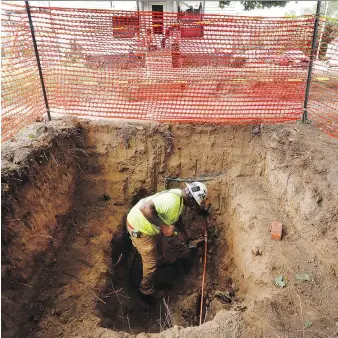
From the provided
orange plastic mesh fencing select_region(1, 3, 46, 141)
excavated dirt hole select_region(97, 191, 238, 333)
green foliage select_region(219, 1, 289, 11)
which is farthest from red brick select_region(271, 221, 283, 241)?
green foliage select_region(219, 1, 289, 11)

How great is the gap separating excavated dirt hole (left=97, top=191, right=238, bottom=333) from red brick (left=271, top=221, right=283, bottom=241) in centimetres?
108

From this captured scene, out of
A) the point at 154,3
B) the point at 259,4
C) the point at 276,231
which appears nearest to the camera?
the point at 276,231

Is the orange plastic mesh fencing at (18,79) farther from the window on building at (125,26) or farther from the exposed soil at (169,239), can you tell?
the window on building at (125,26)

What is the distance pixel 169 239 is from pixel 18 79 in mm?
4278

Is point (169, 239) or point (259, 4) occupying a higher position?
Answer: point (259, 4)

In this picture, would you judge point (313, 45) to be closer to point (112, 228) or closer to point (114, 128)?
point (114, 128)

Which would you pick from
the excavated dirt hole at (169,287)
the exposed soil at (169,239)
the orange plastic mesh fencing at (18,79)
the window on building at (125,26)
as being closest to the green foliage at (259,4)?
the window on building at (125,26)

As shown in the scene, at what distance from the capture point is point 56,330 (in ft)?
11.9

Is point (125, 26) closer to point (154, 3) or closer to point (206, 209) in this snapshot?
point (206, 209)

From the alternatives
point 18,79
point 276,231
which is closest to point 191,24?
point 18,79

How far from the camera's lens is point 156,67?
24.2ft

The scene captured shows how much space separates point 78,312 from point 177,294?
2136 millimetres

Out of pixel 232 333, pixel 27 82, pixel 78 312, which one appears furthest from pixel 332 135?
pixel 27 82

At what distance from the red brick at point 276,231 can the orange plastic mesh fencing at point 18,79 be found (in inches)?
176
